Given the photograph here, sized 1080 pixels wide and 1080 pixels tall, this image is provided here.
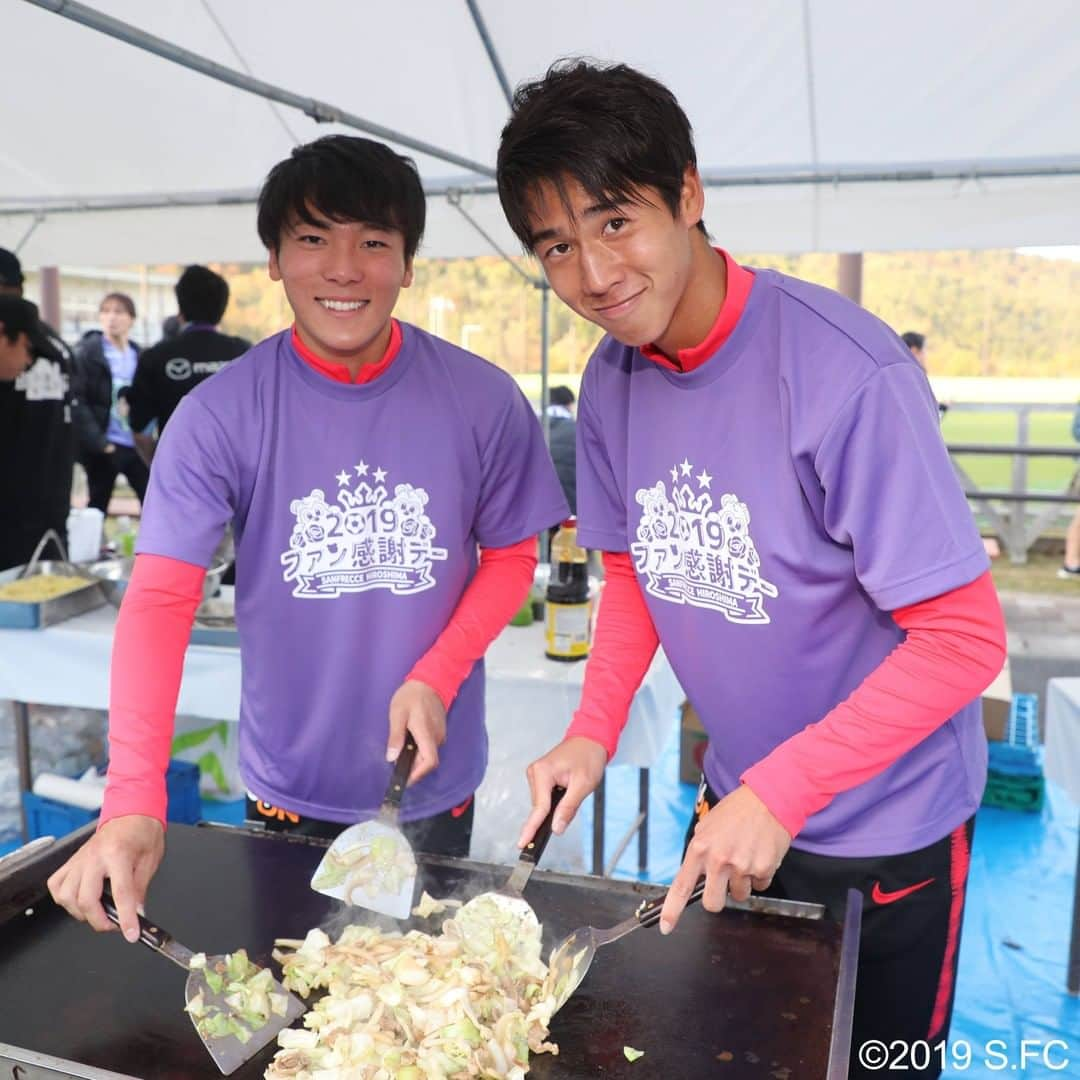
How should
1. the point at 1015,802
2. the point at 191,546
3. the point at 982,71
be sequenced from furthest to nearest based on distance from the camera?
the point at 1015,802
the point at 982,71
the point at 191,546

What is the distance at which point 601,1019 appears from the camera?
1326 mm

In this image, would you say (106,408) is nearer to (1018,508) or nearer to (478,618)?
(478,618)

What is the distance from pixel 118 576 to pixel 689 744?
7.52 ft

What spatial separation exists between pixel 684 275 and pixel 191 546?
87 centimetres

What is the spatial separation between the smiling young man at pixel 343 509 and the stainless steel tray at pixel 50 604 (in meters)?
1.60

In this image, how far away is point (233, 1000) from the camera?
130cm

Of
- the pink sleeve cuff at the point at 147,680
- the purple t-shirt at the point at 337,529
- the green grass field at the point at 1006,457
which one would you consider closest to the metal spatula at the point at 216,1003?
the pink sleeve cuff at the point at 147,680

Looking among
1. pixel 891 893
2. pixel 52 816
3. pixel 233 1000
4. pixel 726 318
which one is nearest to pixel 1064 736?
pixel 891 893

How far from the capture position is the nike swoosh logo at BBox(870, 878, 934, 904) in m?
1.53

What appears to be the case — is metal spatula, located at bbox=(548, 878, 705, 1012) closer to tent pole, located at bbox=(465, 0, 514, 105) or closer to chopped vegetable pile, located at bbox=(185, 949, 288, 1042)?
chopped vegetable pile, located at bbox=(185, 949, 288, 1042)

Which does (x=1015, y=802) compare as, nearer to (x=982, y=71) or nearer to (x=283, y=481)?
(x=982, y=71)

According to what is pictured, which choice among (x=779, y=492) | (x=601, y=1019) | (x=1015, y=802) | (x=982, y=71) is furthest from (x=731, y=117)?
(x=601, y=1019)

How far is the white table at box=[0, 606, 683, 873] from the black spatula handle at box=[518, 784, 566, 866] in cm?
121

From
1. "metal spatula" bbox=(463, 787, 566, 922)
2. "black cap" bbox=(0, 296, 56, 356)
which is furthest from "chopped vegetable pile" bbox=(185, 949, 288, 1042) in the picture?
"black cap" bbox=(0, 296, 56, 356)
